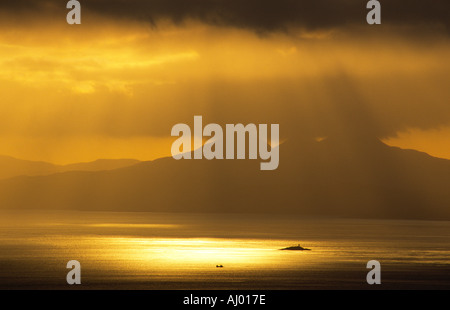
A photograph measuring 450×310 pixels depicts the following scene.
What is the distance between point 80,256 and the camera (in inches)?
6801
